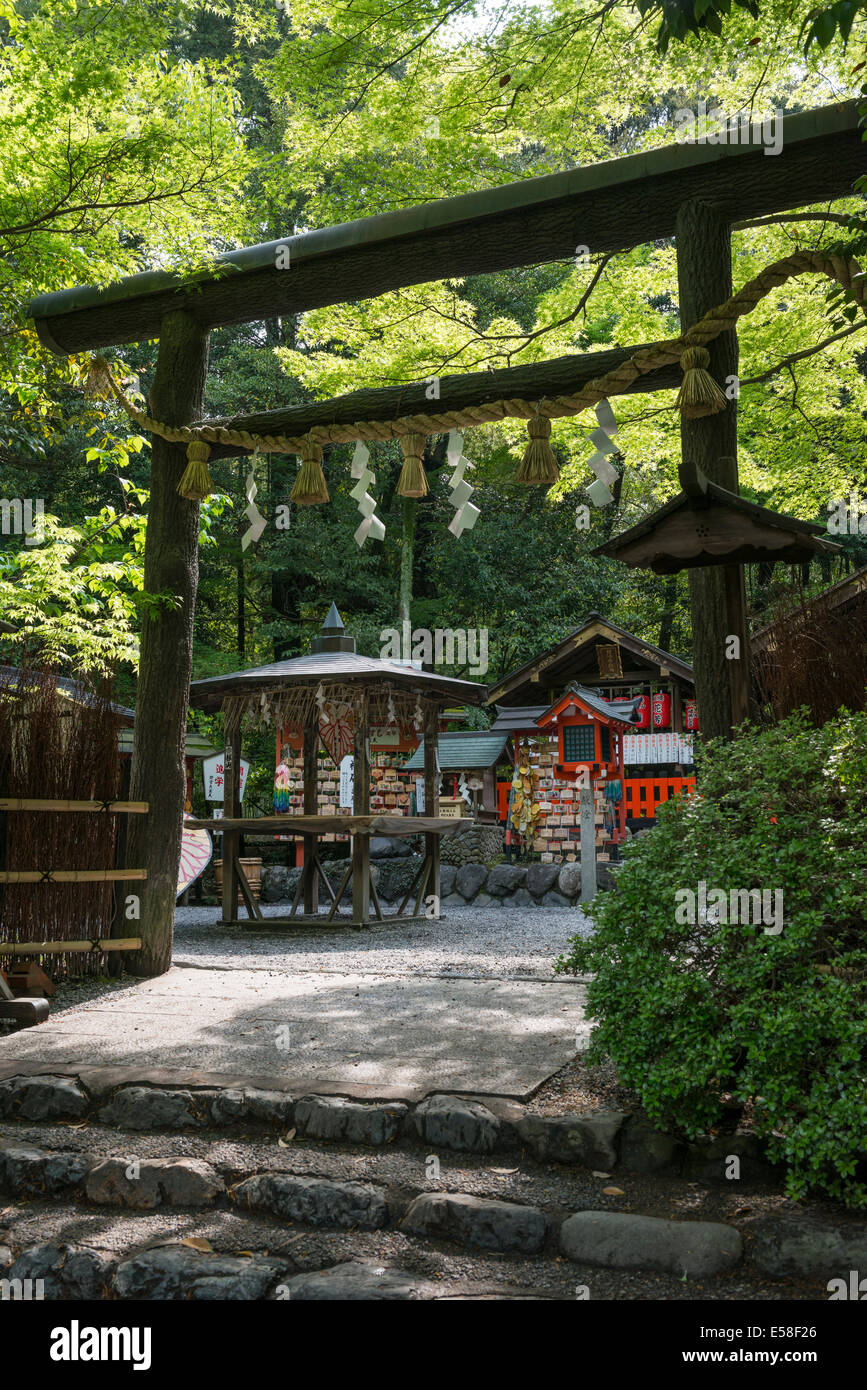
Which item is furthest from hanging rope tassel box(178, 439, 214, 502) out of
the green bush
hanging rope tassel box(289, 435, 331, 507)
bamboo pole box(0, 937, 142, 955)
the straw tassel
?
the green bush

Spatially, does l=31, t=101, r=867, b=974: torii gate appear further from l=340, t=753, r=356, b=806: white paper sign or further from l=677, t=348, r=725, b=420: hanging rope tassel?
l=340, t=753, r=356, b=806: white paper sign

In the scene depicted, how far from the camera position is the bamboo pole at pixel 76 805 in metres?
5.72

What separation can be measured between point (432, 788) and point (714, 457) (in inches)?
284

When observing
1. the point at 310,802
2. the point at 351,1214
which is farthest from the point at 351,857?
the point at 351,1214

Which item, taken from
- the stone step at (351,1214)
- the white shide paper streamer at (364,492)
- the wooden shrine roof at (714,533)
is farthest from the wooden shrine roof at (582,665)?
the stone step at (351,1214)

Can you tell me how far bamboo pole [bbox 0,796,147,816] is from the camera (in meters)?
5.72

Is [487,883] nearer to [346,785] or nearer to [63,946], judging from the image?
[346,785]

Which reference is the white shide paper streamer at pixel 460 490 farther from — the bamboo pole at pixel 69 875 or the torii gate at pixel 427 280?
the bamboo pole at pixel 69 875

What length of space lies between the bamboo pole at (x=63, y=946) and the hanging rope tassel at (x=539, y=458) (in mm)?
3724

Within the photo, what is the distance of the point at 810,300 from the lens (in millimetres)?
9344

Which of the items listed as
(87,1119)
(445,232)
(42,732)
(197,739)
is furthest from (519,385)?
(197,739)

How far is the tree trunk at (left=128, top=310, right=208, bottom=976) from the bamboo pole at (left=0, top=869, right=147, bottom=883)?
0.20 m

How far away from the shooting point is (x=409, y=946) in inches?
374

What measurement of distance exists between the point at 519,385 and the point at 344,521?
1729 centimetres
